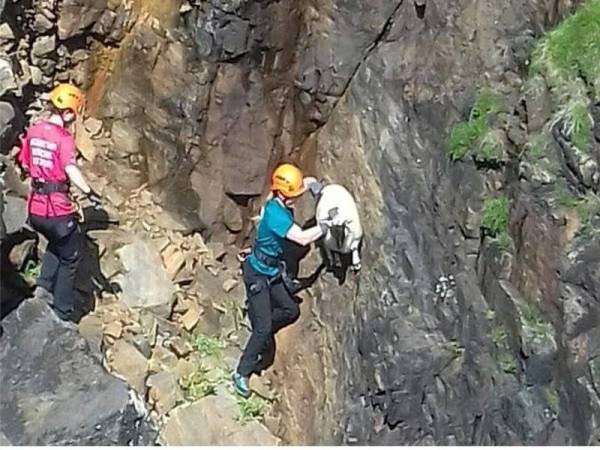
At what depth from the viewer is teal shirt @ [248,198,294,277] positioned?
10.6 meters

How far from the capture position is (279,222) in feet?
34.8

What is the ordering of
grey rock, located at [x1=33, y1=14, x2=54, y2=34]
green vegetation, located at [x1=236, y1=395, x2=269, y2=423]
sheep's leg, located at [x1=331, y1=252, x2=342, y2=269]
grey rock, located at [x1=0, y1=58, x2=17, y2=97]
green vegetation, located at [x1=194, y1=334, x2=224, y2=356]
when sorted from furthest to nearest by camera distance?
grey rock, located at [x1=33, y1=14, x2=54, y2=34], grey rock, located at [x1=0, y1=58, x2=17, y2=97], green vegetation, located at [x1=194, y1=334, x2=224, y2=356], sheep's leg, located at [x1=331, y1=252, x2=342, y2=269], green vegetation, located at [x1=236, y1=395, x2=269, y2=423]

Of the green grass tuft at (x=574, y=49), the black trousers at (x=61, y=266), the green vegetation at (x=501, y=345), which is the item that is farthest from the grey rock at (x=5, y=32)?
the green vegetation at (x=501, y=345)

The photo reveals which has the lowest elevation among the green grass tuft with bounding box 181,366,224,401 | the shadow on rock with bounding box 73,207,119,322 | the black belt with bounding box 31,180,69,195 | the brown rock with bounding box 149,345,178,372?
the green grass tuft with bounding box 181,366,224,401

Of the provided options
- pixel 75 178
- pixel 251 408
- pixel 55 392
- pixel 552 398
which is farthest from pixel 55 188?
pixel 552 398

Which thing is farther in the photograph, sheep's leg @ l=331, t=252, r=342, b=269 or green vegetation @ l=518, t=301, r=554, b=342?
sheep's leg @ l=331, t=252, r=342, b=269

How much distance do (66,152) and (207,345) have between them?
3.27 m

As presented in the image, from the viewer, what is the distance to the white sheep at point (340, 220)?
11.0 m

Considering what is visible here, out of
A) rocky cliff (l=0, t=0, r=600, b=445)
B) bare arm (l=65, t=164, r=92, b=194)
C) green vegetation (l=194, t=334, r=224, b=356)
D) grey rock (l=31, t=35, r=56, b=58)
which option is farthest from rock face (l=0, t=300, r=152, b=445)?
grey rock (l=31, t=35, r=56, b=58)

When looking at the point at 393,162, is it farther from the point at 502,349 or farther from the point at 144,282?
the point at 144,282

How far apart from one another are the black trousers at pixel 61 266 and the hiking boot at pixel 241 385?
6.51 feet

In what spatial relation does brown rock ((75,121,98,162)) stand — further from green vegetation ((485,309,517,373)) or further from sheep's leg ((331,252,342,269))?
green vegetation ((485,309,517,373))

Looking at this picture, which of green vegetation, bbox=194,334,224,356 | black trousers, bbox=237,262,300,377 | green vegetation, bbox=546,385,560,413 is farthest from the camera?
green vegetation, bbox=194,334,224,356

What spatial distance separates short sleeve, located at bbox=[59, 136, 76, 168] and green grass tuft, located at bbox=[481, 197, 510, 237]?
12.6ft
